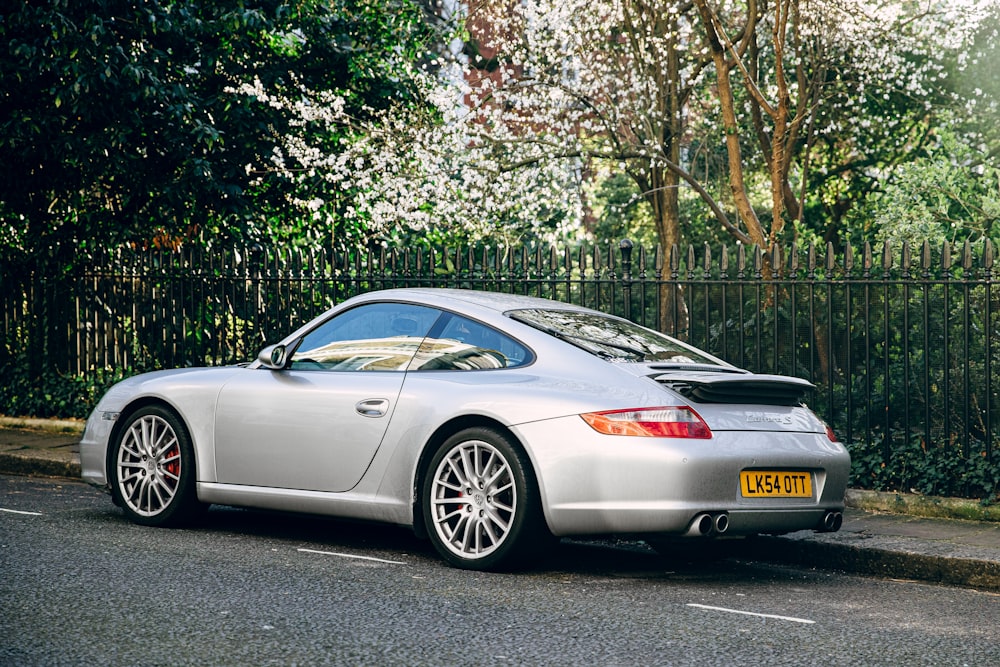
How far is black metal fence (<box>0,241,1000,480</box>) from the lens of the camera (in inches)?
336

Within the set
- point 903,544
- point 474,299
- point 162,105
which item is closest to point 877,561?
point 903,544

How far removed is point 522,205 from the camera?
17.8 metres

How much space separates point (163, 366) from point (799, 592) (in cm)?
845

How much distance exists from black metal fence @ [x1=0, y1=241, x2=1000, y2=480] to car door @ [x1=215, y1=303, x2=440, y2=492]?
2.98 m

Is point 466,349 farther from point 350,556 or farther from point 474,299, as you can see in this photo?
point 350,556

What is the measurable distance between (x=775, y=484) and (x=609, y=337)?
4.04 ft

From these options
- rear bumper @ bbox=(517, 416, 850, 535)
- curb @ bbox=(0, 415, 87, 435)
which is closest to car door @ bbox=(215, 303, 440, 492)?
rear bumper @ bbox=(517, 416, 850, 535)

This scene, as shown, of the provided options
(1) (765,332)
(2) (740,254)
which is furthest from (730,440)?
(1) (765,332)

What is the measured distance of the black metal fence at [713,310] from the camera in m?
8.52

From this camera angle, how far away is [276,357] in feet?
23.7

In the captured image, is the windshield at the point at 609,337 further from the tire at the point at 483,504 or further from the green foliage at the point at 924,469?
the green foliage at the point at 924,469

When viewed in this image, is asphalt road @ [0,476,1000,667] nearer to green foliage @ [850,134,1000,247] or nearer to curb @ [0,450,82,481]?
curb @ [0,450,82,481]

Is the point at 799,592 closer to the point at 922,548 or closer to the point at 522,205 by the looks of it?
the point at 922,548

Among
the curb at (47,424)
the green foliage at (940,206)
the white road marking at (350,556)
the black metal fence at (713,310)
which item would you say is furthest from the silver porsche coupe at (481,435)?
the green foliage at (940,206)
